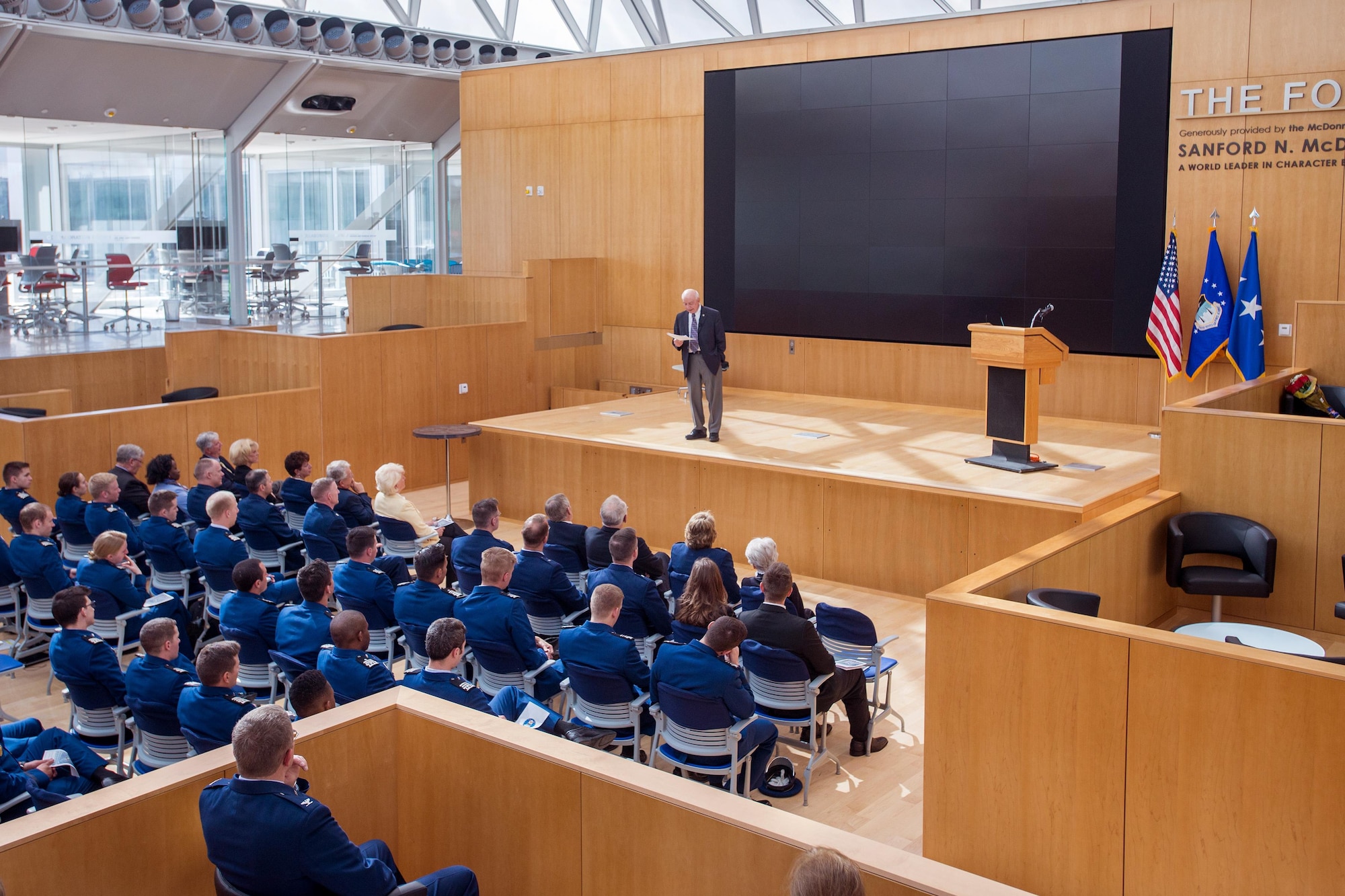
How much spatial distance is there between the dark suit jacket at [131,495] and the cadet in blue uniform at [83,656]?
3145mm

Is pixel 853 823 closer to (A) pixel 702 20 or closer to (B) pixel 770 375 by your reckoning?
(B) pixel 770 375

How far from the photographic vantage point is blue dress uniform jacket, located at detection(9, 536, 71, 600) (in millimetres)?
6742

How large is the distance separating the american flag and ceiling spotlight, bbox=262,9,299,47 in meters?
9.89

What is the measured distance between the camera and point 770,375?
1317 centimetres

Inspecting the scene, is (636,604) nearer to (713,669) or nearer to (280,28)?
(713,669)

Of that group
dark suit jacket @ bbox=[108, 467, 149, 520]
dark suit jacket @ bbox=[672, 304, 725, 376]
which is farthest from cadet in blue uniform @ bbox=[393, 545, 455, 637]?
dark suit jacket @ bbox=[672, 304, 725, 376]

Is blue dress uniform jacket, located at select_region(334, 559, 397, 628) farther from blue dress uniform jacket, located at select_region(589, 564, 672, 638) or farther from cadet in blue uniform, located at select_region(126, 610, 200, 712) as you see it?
cadet in blue uniform, located at select_region(126, 610, 200, 712)

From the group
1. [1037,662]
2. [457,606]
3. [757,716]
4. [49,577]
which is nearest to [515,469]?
[49,577]

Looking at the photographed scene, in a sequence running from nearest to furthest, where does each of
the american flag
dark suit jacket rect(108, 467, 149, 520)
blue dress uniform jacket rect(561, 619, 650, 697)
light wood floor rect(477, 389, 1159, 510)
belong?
blue dress uniform jacket rect(561, 619, 650, 697)
dark suit jacket rect(108, 467, 149, 520)
light wood floor rect(477, 389, 1159, 510)
the american flag

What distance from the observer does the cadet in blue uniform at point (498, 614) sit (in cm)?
552

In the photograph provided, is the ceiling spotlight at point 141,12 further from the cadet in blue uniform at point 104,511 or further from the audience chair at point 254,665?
the audience chair at point 254,665

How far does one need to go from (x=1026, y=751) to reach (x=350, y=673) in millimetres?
2675

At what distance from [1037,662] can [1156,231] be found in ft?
23.0

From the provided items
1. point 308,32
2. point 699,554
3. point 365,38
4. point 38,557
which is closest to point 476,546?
point 699,554
